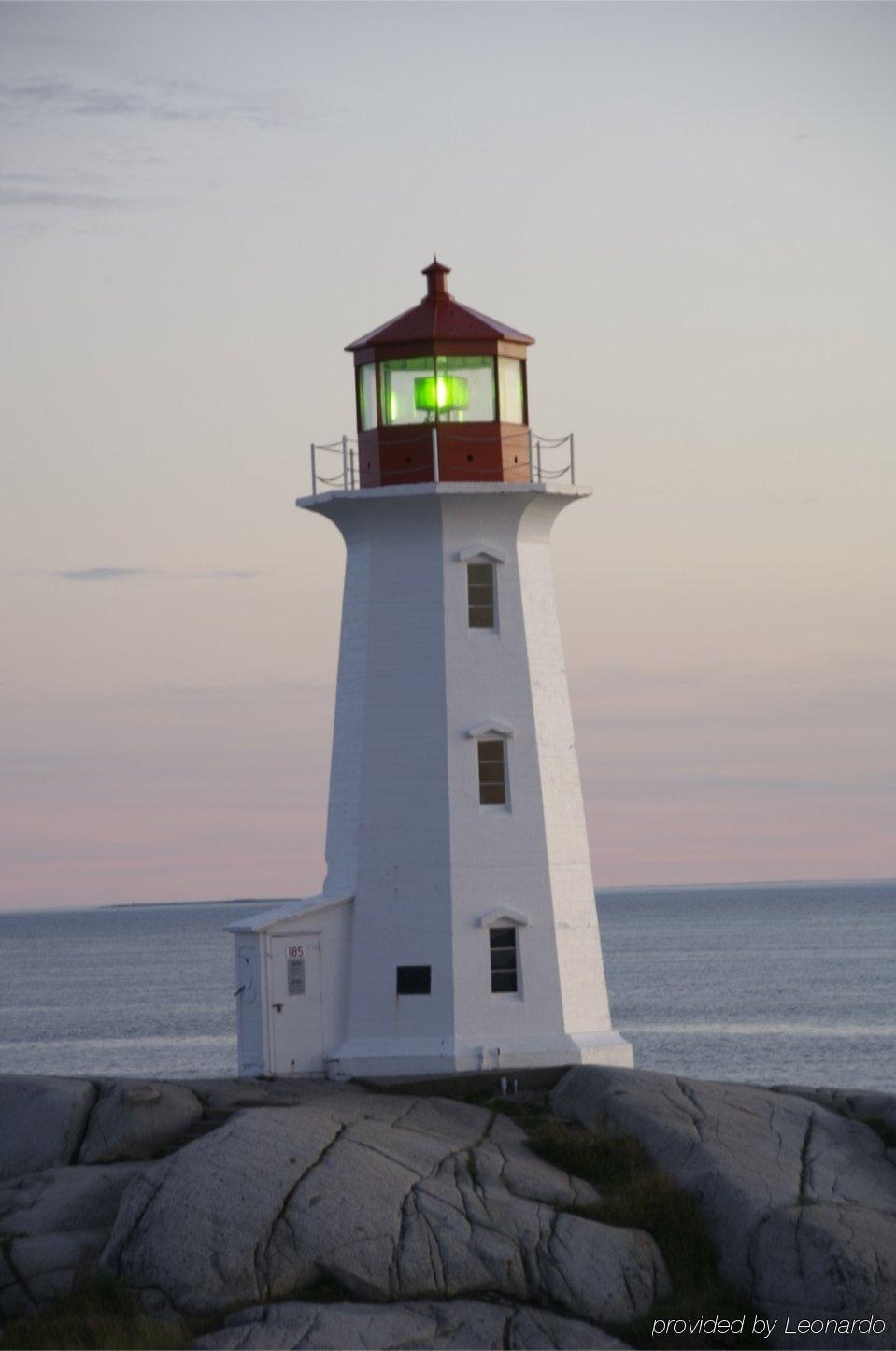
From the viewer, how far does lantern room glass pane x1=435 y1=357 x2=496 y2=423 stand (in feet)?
88.0

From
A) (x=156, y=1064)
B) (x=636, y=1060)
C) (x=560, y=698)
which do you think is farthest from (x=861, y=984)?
(x=560, y=698)

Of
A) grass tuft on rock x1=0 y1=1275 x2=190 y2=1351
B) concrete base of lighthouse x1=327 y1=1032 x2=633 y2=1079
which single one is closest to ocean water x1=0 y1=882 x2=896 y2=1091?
concrete base of lighthouse x1=327 y1=1032 x2=633 y2=1079

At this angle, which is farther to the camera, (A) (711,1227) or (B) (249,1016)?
(B) (249,1016)

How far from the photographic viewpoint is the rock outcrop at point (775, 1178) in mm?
20516

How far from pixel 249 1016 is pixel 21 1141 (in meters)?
3.79

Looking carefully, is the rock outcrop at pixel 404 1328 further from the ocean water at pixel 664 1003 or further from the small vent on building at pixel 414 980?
the ocean water at pixel 664 1003

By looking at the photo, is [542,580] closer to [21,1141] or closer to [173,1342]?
[21,1141]

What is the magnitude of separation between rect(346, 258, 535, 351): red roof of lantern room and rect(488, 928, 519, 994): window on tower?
748cm

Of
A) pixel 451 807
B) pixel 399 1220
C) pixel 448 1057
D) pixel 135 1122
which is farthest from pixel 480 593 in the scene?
pixel 399 1220

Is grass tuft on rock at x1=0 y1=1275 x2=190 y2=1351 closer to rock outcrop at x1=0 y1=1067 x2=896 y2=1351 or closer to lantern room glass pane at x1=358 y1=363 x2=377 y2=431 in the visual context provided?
rock outcrop at x1=0 y1=1067 x2=896 y2=1351

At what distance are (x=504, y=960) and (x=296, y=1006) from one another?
2.64 m

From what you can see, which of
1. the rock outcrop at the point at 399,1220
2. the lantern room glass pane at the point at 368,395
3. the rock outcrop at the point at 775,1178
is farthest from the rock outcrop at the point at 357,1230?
the lantern room glass pane at the point at 368,395

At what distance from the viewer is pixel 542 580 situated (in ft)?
89.4

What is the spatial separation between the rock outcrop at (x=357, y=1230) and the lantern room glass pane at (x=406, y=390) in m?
9.34
